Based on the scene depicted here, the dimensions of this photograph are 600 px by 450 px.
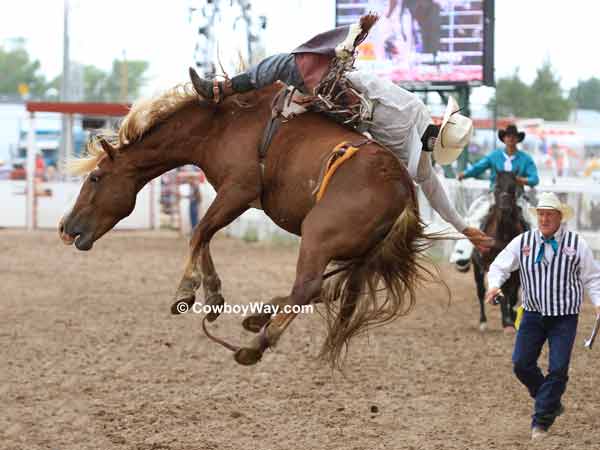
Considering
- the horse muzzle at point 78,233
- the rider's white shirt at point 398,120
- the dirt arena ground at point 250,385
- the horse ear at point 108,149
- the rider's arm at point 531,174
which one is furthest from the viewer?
the rider's arm at point 531,174

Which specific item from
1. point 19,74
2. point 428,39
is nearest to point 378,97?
point 428,39

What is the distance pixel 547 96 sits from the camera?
974 inches

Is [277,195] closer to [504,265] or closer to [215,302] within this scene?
[215,302]

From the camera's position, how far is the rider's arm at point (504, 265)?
6.78 meters

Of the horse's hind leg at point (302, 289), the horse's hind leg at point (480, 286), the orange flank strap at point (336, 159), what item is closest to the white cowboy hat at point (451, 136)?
the orange flank strap at point (336, 159)

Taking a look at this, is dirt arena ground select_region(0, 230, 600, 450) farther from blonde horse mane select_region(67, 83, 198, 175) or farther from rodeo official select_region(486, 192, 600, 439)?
blonde horse mane select_region(67, 83, 198, 175)

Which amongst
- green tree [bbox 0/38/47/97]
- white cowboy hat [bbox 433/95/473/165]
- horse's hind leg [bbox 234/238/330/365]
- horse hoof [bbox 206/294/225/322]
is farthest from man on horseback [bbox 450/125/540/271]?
green tree [bbox 0/38/47/97]

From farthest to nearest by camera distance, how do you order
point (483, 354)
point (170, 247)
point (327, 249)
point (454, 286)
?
1. point (170, 247)
2. point (454, 286)
3. point (483, 354)
4. point (327, 249)

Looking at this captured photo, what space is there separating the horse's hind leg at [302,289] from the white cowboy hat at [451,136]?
0.98m

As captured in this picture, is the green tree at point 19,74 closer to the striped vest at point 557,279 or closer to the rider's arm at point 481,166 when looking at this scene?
the rider's arm at point 481,166

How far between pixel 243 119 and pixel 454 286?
368 inches

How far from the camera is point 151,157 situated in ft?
19.2

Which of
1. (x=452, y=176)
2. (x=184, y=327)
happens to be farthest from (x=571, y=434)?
(x=452, y=176)

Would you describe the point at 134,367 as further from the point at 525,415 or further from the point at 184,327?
the point at 525,415
